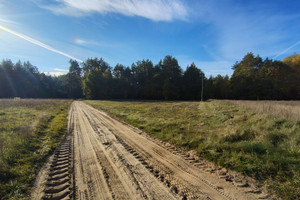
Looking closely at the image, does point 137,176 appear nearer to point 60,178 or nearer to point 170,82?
point 60,178

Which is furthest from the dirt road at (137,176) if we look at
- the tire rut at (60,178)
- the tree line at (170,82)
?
the tree line at (170,82)

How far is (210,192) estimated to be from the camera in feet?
8.82

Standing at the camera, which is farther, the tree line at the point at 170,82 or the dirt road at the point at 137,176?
the tree line at the point at 170,82

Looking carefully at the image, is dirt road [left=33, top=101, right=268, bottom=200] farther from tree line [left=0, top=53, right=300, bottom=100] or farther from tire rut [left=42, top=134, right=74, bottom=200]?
tree line [left=0, top=53, right=300, bottom=100]

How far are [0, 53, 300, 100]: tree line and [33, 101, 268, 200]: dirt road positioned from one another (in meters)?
42.7

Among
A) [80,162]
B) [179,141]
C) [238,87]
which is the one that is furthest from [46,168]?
[238,87]

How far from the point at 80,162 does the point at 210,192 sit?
3855mm

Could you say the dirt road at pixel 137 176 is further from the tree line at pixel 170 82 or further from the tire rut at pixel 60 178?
the tree line at pixel 170 82

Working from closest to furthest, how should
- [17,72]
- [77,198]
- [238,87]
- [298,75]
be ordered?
[77,198] < [298,75] < [238,87] < [17,72]

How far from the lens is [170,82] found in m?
58.5

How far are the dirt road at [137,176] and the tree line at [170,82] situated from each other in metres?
42.7

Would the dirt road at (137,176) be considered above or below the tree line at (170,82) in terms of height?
below

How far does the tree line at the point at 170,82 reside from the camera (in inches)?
1714

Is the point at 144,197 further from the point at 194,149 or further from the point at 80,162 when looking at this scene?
the point at 194,149
